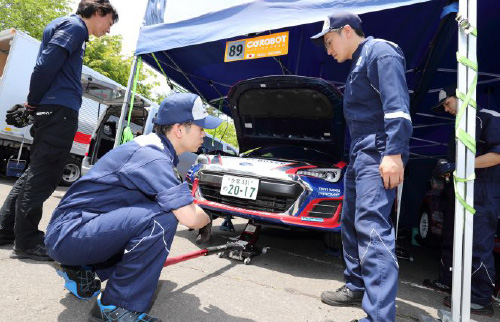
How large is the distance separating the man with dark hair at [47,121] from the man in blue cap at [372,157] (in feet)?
5.81

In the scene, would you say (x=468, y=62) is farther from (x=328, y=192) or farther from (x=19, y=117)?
(x=19, y=117)

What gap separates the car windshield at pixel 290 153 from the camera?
3.55 metres

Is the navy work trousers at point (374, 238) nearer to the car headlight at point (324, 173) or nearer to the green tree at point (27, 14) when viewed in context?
the car headlight at point (324, 173)

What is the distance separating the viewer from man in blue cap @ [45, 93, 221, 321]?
52.9 inches

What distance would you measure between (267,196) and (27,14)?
16092mm

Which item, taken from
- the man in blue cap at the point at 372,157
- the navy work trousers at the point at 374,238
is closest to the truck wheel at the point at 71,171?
the man in blue cap at the point at 372,157

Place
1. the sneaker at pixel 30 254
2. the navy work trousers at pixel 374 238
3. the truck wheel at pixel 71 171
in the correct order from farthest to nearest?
1. the truck wheel at pixel 71 171
2. the sneaker at pixel 30 254
3. the navy work trousers at pixel 374 238

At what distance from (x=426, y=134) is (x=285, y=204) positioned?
16.3 ft

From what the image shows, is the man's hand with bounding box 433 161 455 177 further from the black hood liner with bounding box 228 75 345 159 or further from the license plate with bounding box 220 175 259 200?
the license plate with bounding box 220 175 259 200

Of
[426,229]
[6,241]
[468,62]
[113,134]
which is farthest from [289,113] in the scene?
[113,134]

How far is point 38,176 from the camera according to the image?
2.16 meters

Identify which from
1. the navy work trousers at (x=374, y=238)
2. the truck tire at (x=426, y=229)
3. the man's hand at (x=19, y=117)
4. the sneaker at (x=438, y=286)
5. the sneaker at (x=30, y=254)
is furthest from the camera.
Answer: the truck tire at (x=426, y=229)

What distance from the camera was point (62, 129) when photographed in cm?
223

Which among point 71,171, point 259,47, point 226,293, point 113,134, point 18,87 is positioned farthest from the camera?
point 113,134
